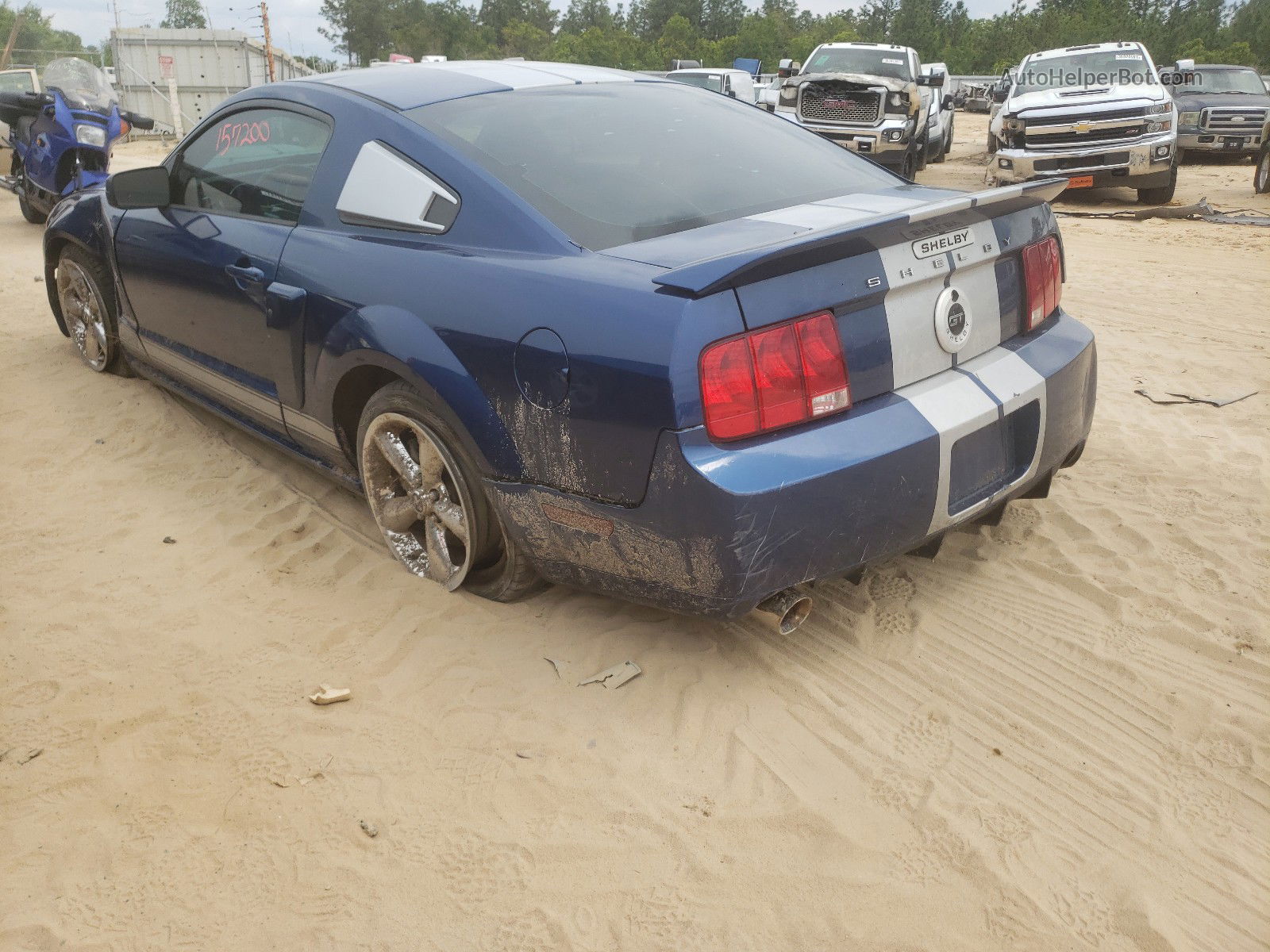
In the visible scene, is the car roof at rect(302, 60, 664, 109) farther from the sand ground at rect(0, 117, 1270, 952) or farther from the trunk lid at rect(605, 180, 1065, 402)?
the sand ground at rect(0, 117, 1270, 952)

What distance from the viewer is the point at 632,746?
255 centimetres

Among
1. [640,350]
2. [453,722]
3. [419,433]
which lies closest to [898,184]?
[640,350]

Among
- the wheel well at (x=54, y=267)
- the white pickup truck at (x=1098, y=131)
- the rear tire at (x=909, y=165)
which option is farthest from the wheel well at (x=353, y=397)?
the rear tire at (x=909, y=165)

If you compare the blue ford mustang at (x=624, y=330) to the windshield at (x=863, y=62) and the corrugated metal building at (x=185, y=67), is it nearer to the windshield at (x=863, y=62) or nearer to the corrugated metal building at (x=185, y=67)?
the windshield at (x=863, y=62)

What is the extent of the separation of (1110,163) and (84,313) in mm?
10491

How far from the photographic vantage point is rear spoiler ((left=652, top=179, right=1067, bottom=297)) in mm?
2277

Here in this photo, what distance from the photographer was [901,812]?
2305 millimetres

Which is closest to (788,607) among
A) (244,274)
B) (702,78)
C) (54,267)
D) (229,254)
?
(244,274)

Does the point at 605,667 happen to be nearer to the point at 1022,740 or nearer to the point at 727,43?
the point at 1022,740

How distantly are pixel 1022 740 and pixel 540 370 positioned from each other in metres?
1.46

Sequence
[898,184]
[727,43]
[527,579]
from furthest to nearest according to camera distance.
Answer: [727,43] → [898,184] → [527,579]

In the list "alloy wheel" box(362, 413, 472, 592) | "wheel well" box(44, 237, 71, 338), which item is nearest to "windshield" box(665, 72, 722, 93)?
"wheel well" box(44, 237, 71, 338)

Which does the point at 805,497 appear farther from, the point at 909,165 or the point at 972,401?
the point at 909,165

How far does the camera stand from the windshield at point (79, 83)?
1038cm
